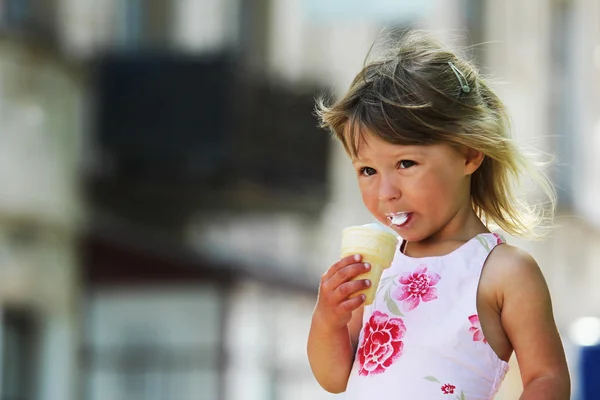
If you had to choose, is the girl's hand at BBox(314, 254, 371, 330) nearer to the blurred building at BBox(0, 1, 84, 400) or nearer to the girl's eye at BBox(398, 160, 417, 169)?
the girl's eye at BBox(398, 160, 417, 169)

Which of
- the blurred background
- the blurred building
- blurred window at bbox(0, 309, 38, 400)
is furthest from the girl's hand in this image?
blurred window at bbox(0, 309, 38, 400)

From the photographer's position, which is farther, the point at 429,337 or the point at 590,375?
the point at 590,375

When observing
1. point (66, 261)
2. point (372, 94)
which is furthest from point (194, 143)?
point (372, 94)

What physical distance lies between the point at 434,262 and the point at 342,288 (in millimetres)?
201

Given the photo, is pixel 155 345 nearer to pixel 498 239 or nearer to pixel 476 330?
pixel 498 239

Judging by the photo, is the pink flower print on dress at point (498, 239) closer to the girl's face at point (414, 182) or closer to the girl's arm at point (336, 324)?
the girl's face at point (414, 182)

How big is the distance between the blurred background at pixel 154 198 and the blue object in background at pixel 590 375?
6861 millimetres

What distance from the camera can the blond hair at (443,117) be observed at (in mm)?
2738

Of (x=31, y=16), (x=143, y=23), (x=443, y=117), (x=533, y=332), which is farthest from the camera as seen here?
(x=143, y=23)

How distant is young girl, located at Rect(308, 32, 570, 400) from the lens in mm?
2666

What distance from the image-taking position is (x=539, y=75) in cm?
2280

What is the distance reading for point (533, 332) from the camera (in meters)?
2.64

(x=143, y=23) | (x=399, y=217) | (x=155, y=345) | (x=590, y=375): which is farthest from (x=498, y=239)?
(x=143, y=23)

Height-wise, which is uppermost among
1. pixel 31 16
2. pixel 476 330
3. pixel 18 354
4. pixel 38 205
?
pixel 476 330
